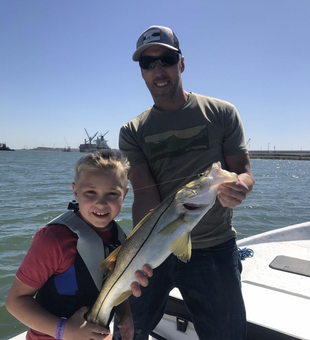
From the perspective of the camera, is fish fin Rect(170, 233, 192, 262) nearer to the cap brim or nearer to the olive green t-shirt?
the olive green t-shirt

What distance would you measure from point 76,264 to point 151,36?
2.19 metres

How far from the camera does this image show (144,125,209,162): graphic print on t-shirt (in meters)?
2.74

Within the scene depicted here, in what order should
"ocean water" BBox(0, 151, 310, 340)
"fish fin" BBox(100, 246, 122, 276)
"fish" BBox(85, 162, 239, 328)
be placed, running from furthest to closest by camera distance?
"ocean water" BBox(0, 151, 310, 340)
"fish fin" BBox(100, 246, 122, 276)
"fish" BBox(85, 162, 239, 328)

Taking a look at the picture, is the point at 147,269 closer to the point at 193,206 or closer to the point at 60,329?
the point at 193,206

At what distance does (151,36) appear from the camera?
2781 mm

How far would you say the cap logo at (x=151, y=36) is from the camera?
276cm

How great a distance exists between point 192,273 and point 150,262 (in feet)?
2.48

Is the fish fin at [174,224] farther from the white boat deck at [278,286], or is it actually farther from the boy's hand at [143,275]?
the white boat deck at [278,286]

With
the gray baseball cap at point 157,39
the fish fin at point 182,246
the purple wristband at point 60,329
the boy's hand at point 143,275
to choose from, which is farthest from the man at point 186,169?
the purple wristband at point 60,329

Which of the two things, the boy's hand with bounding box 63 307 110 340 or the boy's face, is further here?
the boy's face

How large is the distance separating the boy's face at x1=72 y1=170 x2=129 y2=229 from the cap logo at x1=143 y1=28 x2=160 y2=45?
1433 millimetres

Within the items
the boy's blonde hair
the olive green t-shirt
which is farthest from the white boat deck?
the boy's blonde hair

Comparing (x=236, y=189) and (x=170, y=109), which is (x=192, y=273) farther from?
(x=170, y=109)

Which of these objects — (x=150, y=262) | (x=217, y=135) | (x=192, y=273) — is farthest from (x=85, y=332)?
(x=217, y=135)
